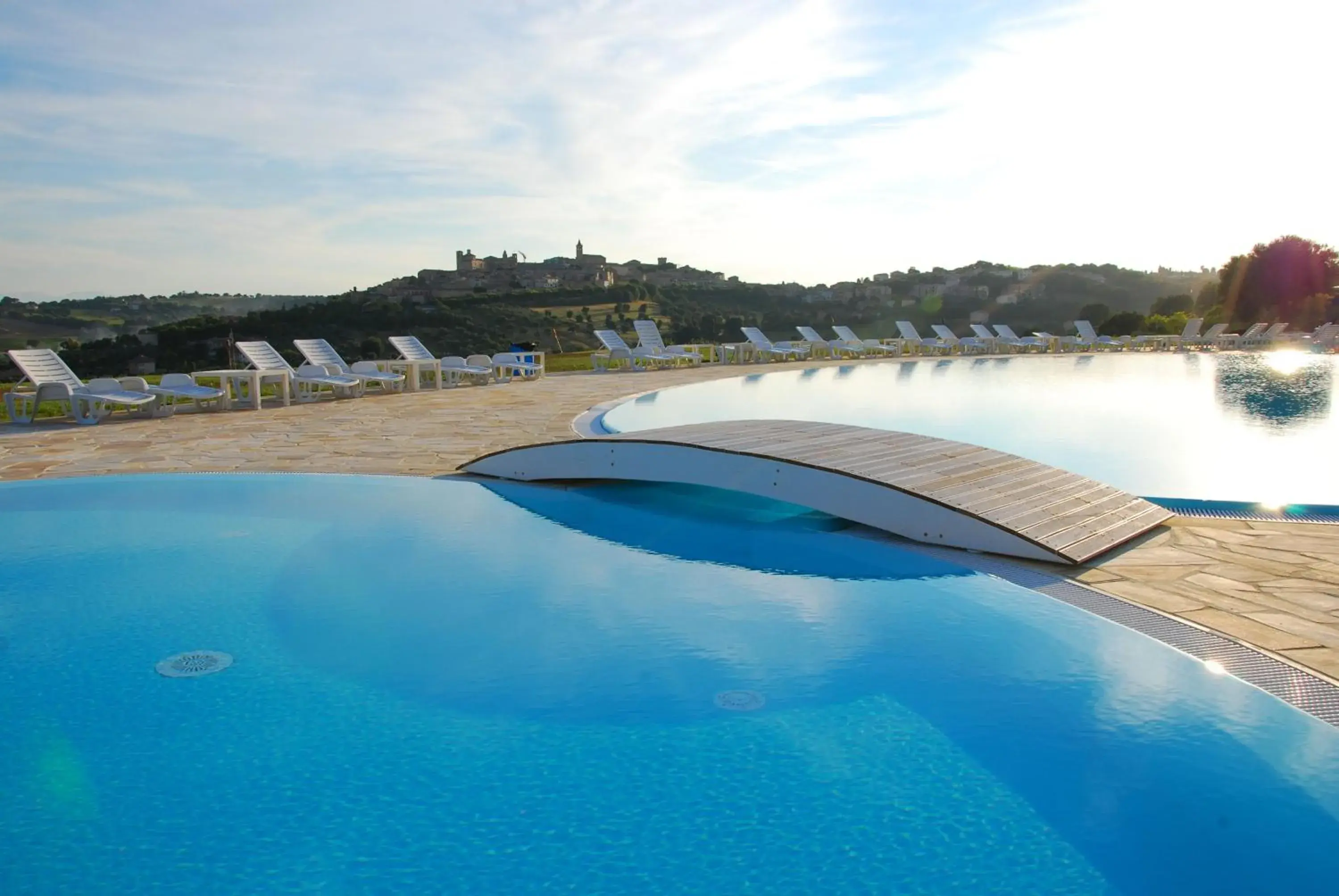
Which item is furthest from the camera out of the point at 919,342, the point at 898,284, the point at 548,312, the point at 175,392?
the point at 898,284

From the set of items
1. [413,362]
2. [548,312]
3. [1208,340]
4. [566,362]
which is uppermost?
[548,312]

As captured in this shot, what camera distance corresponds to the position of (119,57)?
11.3 m

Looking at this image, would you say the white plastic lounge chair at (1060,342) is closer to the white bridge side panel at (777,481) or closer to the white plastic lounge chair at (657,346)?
the white plastic lounge chair at (657,346)

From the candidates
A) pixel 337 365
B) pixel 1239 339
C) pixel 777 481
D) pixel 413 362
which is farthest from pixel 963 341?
pixel 777 481

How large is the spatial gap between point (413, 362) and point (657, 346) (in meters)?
5.82

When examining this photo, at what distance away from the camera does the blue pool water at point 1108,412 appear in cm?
644

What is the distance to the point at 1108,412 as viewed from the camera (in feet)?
33.2

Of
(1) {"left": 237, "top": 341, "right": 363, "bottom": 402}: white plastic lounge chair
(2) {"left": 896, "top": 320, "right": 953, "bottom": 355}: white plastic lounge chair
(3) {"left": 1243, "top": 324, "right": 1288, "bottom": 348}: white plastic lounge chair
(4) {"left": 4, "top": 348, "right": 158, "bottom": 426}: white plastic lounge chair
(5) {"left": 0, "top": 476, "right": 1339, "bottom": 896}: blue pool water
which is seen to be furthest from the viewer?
(3) {"left": 1243, "top": 324, "right": 1288, "bottom": 348}: white plastic lounge chair

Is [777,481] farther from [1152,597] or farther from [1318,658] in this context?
[1318,658]

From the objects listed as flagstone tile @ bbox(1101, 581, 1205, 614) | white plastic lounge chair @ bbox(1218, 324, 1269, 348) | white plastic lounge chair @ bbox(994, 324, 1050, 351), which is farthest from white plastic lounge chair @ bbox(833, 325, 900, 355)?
flagstone tile @ bbox(1101, 581, 1205, 614)

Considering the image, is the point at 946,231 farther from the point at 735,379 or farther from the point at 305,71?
the point at 305,71

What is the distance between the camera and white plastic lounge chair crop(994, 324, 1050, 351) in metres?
22.5

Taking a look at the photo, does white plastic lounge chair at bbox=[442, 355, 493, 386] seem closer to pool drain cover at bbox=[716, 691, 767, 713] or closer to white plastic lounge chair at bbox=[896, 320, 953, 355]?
pool drain cover at bbox=[716, 691, 767, 713]

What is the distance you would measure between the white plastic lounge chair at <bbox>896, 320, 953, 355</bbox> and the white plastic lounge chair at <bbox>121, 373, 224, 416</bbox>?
16.0 metres
